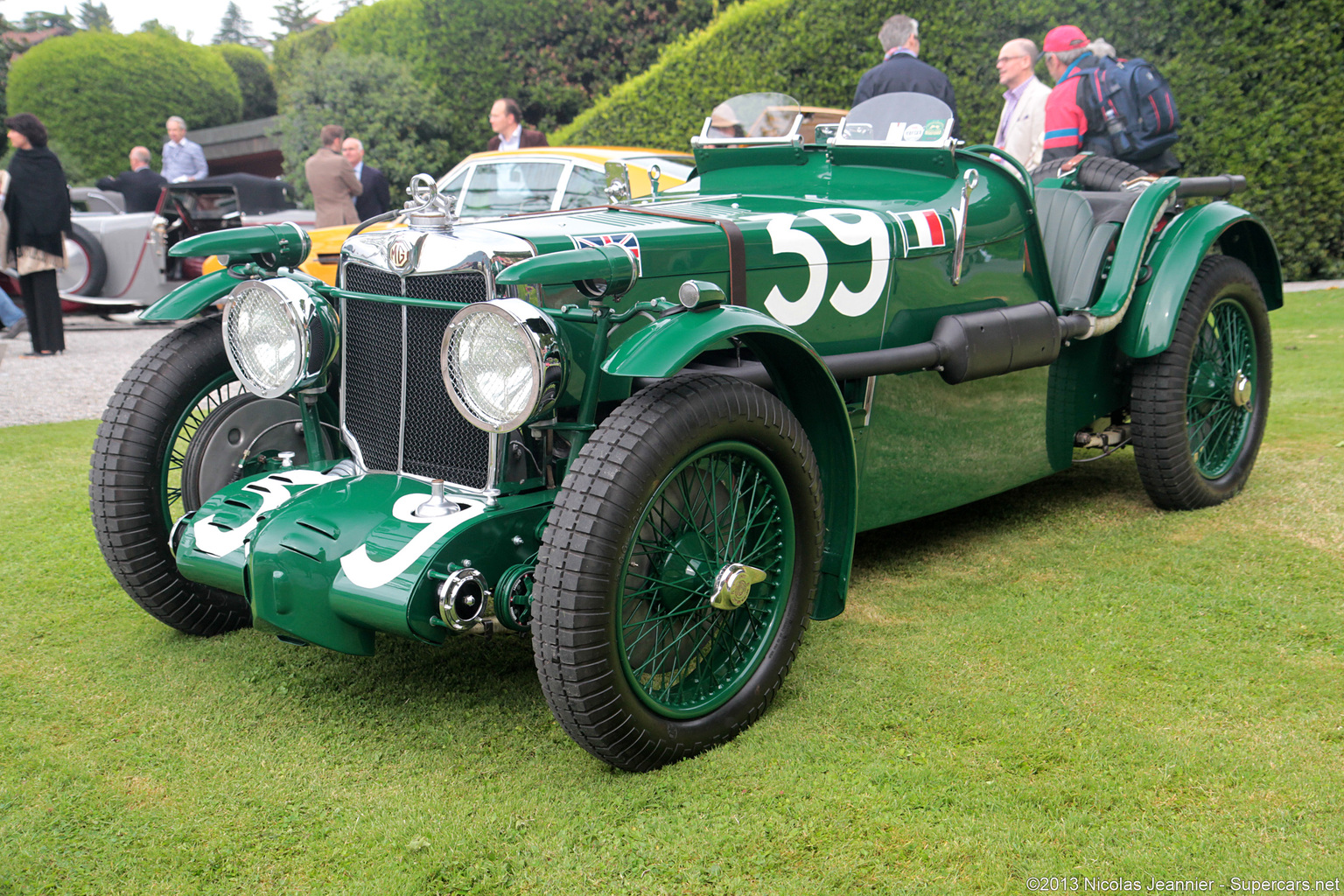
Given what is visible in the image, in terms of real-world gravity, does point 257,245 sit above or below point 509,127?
below

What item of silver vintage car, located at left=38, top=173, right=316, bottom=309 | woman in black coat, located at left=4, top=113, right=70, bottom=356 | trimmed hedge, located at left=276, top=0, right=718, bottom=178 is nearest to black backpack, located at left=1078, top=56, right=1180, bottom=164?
woman in black coat, located at left=4, top=113, right=70, bottom=356

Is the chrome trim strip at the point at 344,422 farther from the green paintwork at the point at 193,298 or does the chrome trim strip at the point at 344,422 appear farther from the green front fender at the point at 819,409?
the green front fender at the point at 819,409

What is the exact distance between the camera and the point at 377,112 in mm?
15766

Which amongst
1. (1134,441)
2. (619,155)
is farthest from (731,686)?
(619,155)

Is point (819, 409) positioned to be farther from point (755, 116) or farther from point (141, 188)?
point (141, 188)

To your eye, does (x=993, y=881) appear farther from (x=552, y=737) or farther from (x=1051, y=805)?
(x=552, y=737)

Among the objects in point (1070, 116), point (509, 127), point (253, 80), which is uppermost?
point (253, 80)

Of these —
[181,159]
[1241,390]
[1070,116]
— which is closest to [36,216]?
[181,159]

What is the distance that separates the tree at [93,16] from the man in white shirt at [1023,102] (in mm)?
63351

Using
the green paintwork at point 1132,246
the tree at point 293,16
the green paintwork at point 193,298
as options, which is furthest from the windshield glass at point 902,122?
the tree at point 293,16

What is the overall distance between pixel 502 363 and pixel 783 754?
3.68ft

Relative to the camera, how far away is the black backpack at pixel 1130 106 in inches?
230

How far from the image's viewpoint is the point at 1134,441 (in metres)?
4.09

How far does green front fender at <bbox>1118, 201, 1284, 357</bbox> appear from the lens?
155 inches
